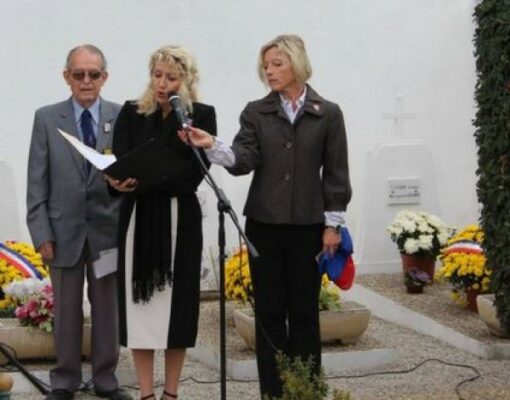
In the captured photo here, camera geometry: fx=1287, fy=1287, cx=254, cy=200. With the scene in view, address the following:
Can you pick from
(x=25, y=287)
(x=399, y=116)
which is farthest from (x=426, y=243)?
(x=25, y=287)

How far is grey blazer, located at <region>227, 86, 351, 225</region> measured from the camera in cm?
634

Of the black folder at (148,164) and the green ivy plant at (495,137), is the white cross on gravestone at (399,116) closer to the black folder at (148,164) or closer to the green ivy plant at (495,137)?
the green ivy plant at (495,137)

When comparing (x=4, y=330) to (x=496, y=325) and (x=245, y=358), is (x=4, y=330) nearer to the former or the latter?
(x=245, y=358)

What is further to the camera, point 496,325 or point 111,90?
point 111,90

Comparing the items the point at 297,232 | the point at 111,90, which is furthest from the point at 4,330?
the point at 111,90

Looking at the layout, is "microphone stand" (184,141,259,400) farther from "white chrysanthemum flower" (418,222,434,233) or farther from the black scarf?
"white chrysanthemum flower" (418,222,434,233)

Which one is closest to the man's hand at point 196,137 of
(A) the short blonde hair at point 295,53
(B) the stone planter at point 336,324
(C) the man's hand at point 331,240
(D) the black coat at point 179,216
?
(D) the black coat at point 179,216

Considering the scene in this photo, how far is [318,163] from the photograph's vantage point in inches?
253

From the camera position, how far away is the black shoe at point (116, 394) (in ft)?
23.0

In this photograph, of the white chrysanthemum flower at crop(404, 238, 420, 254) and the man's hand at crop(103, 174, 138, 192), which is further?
the white chrysanthemum flower at crop(404, 238, 420, 254)

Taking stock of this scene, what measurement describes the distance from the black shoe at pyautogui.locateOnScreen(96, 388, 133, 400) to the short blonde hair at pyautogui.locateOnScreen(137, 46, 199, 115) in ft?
5.38

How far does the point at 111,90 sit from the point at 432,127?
9.38ft

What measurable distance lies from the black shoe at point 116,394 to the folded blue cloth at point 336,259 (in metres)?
1.38

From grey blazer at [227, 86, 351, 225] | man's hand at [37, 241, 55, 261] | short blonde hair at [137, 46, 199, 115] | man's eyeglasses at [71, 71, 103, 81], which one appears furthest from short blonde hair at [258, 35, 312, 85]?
man's hand at [37, 241, 55, 261]
